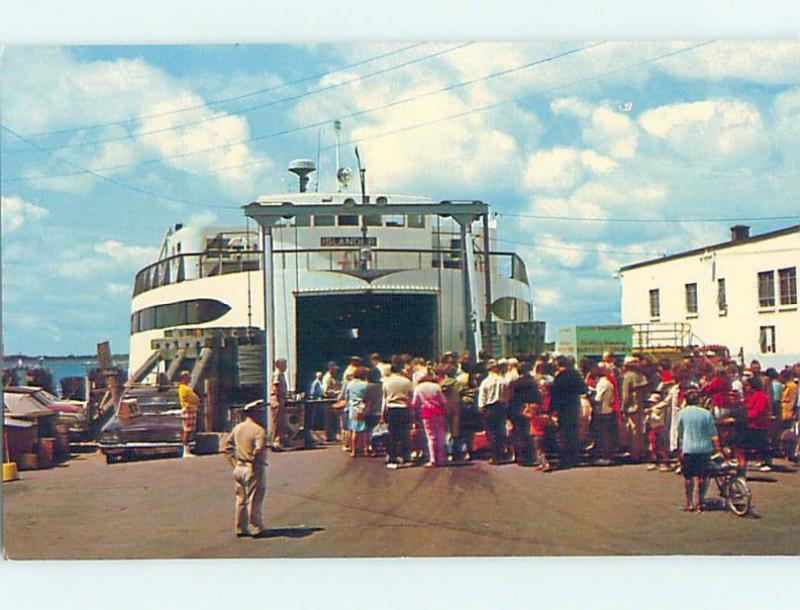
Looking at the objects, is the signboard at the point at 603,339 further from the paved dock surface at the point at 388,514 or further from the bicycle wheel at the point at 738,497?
the bicycle wheel at the point at 738,497

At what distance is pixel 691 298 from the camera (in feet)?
35.0

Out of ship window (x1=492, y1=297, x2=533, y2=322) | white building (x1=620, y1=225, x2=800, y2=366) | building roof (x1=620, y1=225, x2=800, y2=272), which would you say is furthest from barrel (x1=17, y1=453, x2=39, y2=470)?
building roof (x1=620, y1=225, x2=800, y2=272)

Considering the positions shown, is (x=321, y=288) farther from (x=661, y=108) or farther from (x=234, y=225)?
(x=661, y=108)

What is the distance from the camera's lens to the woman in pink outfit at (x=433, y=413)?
34.2 ft

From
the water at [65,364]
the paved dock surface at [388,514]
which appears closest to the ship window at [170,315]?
the water at [65,364]

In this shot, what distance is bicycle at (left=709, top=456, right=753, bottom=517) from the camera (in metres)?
10.1

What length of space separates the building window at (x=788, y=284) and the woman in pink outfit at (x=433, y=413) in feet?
10.0

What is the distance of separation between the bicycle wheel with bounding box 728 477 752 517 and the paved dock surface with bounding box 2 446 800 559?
0.31 feet

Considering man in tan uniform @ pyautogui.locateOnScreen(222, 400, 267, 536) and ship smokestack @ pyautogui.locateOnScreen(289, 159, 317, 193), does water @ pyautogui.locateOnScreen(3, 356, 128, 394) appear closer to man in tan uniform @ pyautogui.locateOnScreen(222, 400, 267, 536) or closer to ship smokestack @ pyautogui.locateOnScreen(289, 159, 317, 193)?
man in tan uniform @ pyautogui.locateOnScreen(222, 400, 267, 536)

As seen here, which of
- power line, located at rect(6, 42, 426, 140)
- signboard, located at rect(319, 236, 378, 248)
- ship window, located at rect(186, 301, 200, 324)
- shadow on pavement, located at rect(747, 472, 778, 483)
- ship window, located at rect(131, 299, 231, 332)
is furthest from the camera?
signboard, located at rect(319, 236, 378, 248)

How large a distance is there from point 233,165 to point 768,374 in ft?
16.1

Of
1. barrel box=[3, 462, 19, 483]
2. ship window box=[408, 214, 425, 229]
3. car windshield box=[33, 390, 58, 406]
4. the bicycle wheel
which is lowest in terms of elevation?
the bicycle wheel

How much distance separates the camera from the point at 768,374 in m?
10.5

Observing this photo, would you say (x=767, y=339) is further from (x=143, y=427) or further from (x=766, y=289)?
(x=143, y=427)
